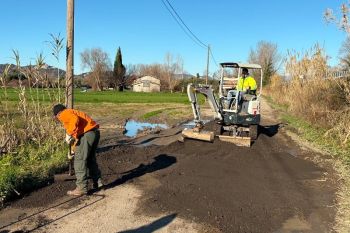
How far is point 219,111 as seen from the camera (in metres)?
14.4

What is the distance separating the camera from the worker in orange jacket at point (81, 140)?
7.38 metres

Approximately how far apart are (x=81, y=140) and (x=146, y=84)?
94383 mm

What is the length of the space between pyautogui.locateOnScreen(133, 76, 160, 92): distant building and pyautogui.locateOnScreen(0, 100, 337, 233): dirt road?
89.9 meters

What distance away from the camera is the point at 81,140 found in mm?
7590

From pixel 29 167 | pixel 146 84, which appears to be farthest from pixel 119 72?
pixel 29 167

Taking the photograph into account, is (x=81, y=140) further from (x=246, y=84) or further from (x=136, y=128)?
(x=136, y=128)

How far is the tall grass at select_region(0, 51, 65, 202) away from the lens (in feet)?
28.6

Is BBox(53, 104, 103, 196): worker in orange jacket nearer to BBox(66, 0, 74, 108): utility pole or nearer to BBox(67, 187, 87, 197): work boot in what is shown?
BBox(67, 187, 87, 197): work boot

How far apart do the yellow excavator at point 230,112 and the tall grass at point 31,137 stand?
464 cm

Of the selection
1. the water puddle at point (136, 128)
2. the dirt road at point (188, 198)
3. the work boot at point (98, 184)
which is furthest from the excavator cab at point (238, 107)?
the work boot at point (98, 184)

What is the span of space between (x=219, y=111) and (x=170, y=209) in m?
7.82

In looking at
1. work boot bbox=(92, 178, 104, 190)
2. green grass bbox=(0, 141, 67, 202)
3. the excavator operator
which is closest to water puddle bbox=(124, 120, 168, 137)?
the excavator operator

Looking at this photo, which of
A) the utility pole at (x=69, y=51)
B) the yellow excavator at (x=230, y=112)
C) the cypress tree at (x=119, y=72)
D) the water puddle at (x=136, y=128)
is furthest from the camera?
the cypress tree at (x=119, y=72)

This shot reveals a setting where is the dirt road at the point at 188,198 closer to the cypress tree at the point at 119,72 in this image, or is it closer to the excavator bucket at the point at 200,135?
the excavator bucket at the point at 200,135
